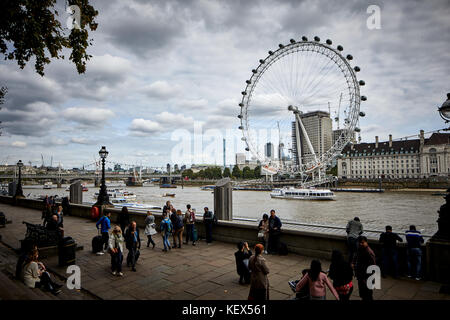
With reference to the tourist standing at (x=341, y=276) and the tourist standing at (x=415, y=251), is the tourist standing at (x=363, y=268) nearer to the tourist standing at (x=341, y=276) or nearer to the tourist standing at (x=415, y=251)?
the tourist standing at (x=341, y=276)

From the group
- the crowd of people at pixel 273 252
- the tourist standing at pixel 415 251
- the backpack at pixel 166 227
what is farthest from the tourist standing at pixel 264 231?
the tourist standing at pixel 415 251

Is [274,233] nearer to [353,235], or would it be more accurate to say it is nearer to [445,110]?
[353,235]

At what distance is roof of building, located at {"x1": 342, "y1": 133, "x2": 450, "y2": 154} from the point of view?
116750mm

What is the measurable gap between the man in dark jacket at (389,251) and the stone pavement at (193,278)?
0.30 metres

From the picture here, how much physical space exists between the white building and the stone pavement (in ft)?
415

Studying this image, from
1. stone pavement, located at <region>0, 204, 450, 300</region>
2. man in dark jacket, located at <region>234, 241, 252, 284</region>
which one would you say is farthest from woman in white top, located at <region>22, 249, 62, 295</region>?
man in dark jacket, located at <region>234, 241, 252, 284</region>

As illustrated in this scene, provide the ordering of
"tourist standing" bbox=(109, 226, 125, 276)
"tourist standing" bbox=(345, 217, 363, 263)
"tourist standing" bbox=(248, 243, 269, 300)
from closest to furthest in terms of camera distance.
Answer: "tourist standing" bbox=(248, 243, 269, 300)
"tourist standing" bbox=(109, 226, 125, 276)
"tourist standing" bbox=(345, 217, 363, 263)

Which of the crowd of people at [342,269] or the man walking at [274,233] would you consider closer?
the crowd of people at [342,269]

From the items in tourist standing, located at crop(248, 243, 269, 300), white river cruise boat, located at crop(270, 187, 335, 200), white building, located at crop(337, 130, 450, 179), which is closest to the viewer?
tourist standing, located at crop(248, 243, 269, 300)

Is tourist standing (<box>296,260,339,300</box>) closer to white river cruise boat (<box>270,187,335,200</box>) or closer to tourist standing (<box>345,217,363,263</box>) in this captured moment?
tourist standing (<box>345,217,363,263</box>)

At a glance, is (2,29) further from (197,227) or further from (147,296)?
(197,227)

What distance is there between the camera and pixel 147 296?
20.7 ft

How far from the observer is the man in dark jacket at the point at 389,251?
7.06 metres
